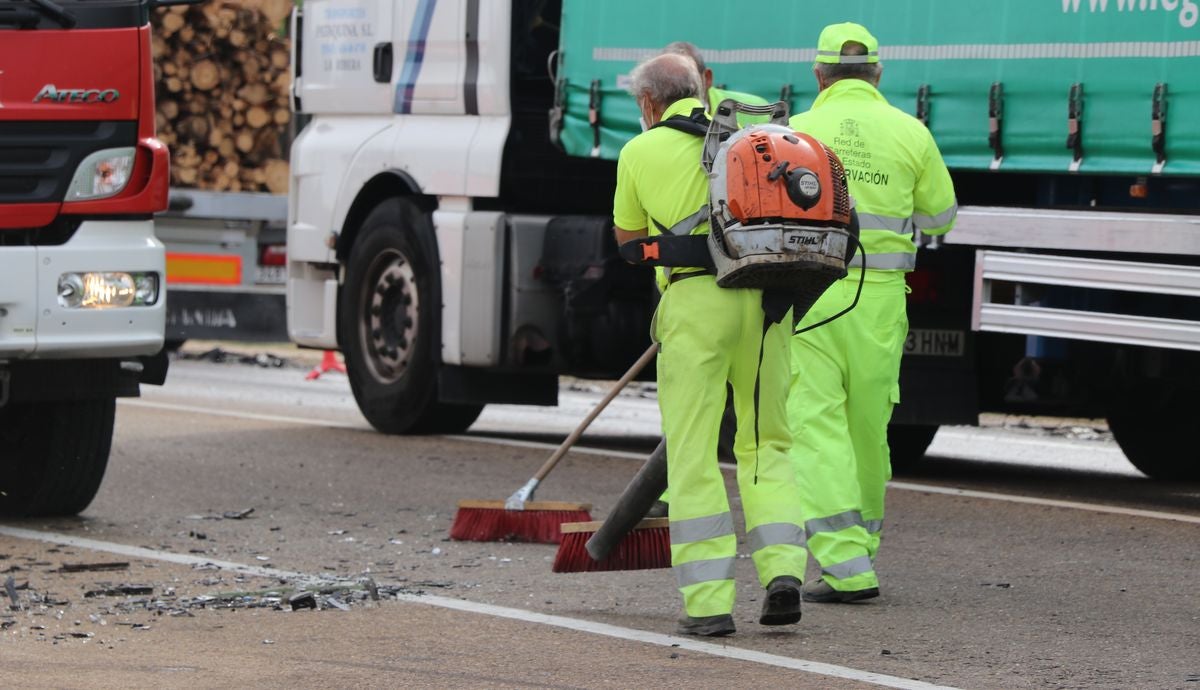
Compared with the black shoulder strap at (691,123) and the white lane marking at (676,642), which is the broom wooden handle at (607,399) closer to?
the white lane marking at (676,642)

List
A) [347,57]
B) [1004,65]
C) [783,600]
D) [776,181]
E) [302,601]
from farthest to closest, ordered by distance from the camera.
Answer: [347,57] → [1004,65] → [302,601] → [783,600] → [776,181]

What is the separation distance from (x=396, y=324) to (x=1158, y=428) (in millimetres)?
4273

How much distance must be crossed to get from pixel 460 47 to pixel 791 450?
18.7 ft

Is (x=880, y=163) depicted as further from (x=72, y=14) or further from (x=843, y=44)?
(x=72, y=14)

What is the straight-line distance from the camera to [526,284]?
12055mm

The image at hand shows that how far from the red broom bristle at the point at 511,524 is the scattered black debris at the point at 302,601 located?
158cm

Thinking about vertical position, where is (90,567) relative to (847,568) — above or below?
below

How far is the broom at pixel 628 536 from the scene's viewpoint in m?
7.14

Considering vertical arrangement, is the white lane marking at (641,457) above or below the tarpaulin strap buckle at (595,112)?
below

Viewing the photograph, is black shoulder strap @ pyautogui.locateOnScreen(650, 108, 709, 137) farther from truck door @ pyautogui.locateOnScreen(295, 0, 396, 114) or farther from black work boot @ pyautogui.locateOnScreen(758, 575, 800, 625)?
truck door @ pyautogui.locateOnScreen(295, 0, 396, 114)

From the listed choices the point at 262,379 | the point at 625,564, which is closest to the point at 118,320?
the point at 625,564

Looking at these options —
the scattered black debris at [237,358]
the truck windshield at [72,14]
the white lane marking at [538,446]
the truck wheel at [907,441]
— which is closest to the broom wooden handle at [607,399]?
the truck windshield at [72,14]

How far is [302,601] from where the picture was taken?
7.17 meters

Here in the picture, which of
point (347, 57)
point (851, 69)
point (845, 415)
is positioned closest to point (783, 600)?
point (845, 415)
